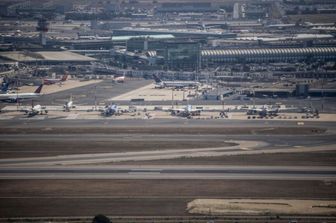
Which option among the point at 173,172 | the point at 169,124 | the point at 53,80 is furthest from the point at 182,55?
the point at 173,172

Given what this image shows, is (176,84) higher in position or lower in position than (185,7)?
lower

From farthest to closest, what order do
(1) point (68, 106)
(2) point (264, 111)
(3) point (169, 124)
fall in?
(1) point (68, 106) < (2) point (264, 111) < (3) point (169, 124)

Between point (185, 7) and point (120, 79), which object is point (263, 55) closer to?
point (120, 79)

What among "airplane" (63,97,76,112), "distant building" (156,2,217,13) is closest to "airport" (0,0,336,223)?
"airplane" (63,97,76,112)

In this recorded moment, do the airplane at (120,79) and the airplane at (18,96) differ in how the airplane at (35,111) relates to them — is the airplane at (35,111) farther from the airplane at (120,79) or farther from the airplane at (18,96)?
the airplane at (120,79)

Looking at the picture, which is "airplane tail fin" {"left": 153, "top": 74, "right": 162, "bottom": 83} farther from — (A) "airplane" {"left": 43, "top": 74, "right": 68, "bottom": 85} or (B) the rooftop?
(B) the rooftop

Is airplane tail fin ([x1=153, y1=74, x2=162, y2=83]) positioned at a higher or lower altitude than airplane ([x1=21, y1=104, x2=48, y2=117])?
Result: higher

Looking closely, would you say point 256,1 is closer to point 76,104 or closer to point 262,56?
point 262,56
